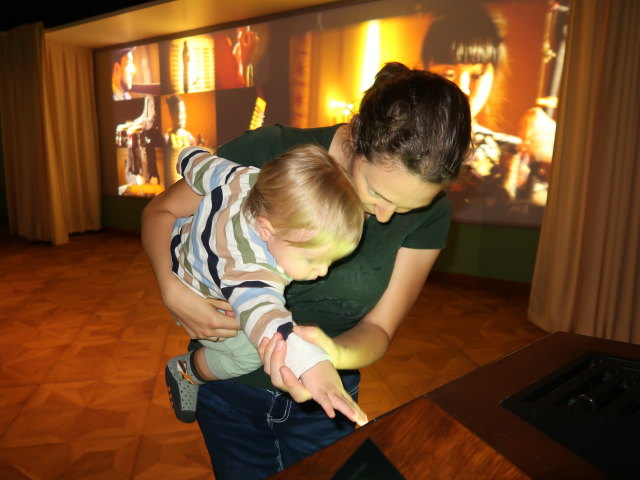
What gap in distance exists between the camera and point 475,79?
15.8 feet

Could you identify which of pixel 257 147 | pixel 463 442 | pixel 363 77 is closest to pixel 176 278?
pixel 257 147

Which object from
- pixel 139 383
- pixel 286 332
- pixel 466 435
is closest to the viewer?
pixel 466 435

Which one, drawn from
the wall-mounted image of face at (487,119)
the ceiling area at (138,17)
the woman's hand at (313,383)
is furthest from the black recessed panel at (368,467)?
the ceiling area at (138,17)

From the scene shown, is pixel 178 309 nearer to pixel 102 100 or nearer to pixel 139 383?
pixel 139 383

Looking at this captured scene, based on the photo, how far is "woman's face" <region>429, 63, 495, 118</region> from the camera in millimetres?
4766

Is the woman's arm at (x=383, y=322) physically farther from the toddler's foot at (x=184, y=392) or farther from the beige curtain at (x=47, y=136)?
the beige curtain at (x=47, y=136)

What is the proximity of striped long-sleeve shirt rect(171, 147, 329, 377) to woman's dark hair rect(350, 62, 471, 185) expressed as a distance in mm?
356

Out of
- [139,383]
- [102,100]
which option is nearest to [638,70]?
[139,383]

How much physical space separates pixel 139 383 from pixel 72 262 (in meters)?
3.95

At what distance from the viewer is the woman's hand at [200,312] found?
1080mm

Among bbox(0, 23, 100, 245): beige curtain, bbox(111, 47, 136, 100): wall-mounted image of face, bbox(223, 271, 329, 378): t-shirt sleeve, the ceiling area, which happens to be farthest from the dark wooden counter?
bbox(111, 47, 136, 100): wall-mounted image of face

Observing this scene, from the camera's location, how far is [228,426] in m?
1.15

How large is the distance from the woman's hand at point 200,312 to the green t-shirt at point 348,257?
0.16 meters

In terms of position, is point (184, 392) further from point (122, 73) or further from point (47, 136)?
point (122, 73)
